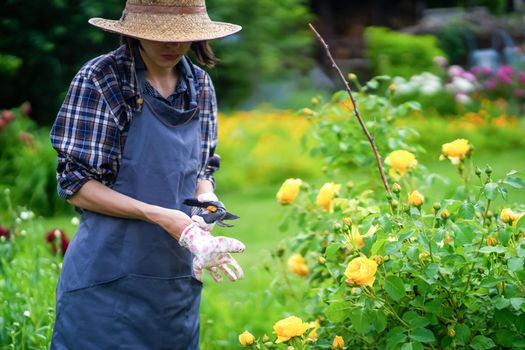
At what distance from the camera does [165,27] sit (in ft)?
7.89

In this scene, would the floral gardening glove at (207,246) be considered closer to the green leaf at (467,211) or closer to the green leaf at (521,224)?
the green leaf at (467,211)

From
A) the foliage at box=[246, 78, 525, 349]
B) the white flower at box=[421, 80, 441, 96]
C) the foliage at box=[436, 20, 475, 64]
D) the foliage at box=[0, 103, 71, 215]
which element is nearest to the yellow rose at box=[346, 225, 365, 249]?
the foliage at box=[246, 78, 525, 349]

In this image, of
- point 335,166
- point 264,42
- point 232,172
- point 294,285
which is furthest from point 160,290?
point 264,42

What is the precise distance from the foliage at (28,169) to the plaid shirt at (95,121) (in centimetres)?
470

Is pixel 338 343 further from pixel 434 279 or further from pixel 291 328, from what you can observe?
pixel 434 279

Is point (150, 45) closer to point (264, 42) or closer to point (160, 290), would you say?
point (160, 290)

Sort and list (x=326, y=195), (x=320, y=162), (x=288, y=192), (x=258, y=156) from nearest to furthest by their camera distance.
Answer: (x=326, y=195)
(x=288, y=192)
(x=320, y=162)
(x=258, y=156)

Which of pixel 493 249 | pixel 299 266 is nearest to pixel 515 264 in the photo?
pixel 493 249

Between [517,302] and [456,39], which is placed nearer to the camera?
[517,302]

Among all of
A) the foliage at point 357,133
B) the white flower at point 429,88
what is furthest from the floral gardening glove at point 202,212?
the white flower at point 429,88

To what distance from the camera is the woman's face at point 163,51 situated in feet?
7.93

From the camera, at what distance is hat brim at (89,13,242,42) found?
93.4 inches

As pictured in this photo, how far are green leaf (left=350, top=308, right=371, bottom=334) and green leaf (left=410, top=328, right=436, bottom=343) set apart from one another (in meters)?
0.12

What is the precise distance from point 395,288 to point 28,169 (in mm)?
5514
